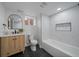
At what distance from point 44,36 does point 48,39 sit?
22 centimetres

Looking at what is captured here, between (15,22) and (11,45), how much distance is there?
751 mm

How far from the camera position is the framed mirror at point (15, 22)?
2137mm

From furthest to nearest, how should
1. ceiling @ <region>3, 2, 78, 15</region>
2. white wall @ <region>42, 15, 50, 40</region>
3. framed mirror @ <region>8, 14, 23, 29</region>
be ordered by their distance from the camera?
1. white wall @ <region>42, 15, 50, 40</region>
2. framed mirror @ <region>8, 14, 23, 29</region>
3. ceiling @ <region>3, 2, 78, 15</region>

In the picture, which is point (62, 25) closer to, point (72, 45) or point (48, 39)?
point (72, 45)

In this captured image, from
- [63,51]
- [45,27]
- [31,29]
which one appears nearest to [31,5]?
[31,29]

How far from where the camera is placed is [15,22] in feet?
7.34

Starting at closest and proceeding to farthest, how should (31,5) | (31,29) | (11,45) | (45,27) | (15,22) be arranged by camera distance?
(31,5), (11,45), (31,29), (15,22), (45,27)

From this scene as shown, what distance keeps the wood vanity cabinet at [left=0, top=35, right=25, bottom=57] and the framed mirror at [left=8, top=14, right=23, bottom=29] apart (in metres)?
0.36

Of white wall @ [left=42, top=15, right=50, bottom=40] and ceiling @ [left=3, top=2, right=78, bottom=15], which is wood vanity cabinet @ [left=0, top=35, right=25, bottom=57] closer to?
ceiling @ [left=3, top=2, right=78, bottom=15]

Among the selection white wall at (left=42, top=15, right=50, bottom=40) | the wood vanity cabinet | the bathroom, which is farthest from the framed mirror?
white wall at (left=42, top=15, right=50, bottom=40)

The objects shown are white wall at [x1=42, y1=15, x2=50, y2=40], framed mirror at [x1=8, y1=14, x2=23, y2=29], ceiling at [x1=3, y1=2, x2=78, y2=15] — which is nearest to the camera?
ceiling at [x1=3, y1=2, x2=78, y2=15]

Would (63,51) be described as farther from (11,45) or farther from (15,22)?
(15,22)

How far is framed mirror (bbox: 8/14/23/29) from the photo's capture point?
2.14m

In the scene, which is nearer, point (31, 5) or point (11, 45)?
point (31, 5)
